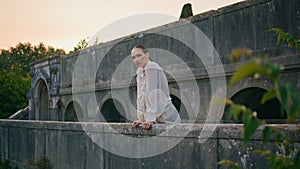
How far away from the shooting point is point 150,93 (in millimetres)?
5016

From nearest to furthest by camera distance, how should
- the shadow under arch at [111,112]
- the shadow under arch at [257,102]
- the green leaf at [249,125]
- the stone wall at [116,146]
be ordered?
the green leaf at [249,125] → the stone wall at [116,146] → the shadow under arch at [257,102] → the shadow under arch at [111,112]

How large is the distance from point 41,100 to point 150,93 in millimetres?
15579

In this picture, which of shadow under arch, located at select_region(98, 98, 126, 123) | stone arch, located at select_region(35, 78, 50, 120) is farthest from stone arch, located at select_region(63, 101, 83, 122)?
stone arch, located at select_region(35, 78, 50, 120)

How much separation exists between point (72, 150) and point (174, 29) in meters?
5.66

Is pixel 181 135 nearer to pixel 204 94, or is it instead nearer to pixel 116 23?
pixel 204 94

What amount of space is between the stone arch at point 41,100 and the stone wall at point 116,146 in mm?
9250

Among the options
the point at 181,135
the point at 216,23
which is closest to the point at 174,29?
the point at 216,23

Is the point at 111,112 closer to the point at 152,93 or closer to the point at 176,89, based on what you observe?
the point at 176,89

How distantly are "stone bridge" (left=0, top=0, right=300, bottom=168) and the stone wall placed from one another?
12 millimetres

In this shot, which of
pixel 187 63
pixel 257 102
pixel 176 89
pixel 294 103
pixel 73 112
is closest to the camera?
Answer: pixel 294 103

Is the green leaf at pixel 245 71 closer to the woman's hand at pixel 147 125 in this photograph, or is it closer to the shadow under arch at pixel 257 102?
the woman's hand at pixel 147 125

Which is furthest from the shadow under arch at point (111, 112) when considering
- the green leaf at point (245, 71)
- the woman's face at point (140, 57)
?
the green leaf at point (245, 71)

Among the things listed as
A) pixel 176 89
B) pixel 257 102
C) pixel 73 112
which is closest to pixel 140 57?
pixel 176 89

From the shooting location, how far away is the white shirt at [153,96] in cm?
504
